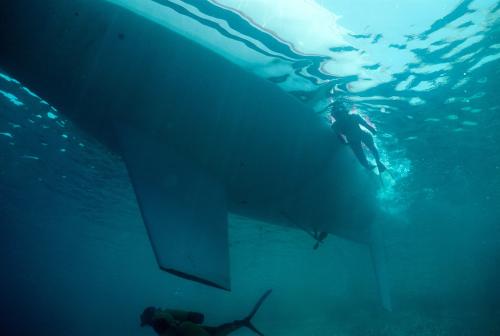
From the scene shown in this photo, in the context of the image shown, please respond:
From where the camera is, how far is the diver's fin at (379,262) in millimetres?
10659

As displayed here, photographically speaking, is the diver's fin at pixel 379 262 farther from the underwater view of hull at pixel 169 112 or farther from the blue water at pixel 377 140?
the underwater view of hull at pixel 169 112

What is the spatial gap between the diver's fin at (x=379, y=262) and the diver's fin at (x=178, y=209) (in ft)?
27.6

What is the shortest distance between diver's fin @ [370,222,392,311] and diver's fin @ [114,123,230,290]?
27.6 ft

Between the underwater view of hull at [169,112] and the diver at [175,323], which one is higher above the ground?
the underwater view of hull at [169,112]

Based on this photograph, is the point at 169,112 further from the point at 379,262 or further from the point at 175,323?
the point at 379,262

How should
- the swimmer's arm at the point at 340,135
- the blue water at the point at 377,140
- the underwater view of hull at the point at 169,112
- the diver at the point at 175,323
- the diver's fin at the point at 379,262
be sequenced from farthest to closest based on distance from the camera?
the diver's fin at the point at 379,262, the swimmer's arm at the point at 340,135, the blue water at the point at 377,140, the underwater view of hull at the point at 169,112, the diver at the point at 175,323

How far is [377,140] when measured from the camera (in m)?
12.2

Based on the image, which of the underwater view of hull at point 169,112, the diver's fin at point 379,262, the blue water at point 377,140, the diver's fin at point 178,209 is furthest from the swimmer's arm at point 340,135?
the diver's fin at point 379,262

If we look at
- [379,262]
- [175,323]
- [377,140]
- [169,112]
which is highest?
[377,140]

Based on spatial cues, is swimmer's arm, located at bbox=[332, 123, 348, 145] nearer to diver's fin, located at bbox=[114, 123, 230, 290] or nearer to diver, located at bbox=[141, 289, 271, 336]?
diver's fin, located at bbox=[114, 123, 230, 290]

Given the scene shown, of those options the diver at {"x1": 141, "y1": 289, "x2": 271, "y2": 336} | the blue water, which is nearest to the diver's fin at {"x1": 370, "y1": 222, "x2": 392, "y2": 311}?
the blue water

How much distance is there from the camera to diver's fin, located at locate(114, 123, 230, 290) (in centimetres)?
397

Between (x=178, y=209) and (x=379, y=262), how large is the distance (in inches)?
390

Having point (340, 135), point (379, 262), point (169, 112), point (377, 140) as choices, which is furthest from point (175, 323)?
point (377, 140)
